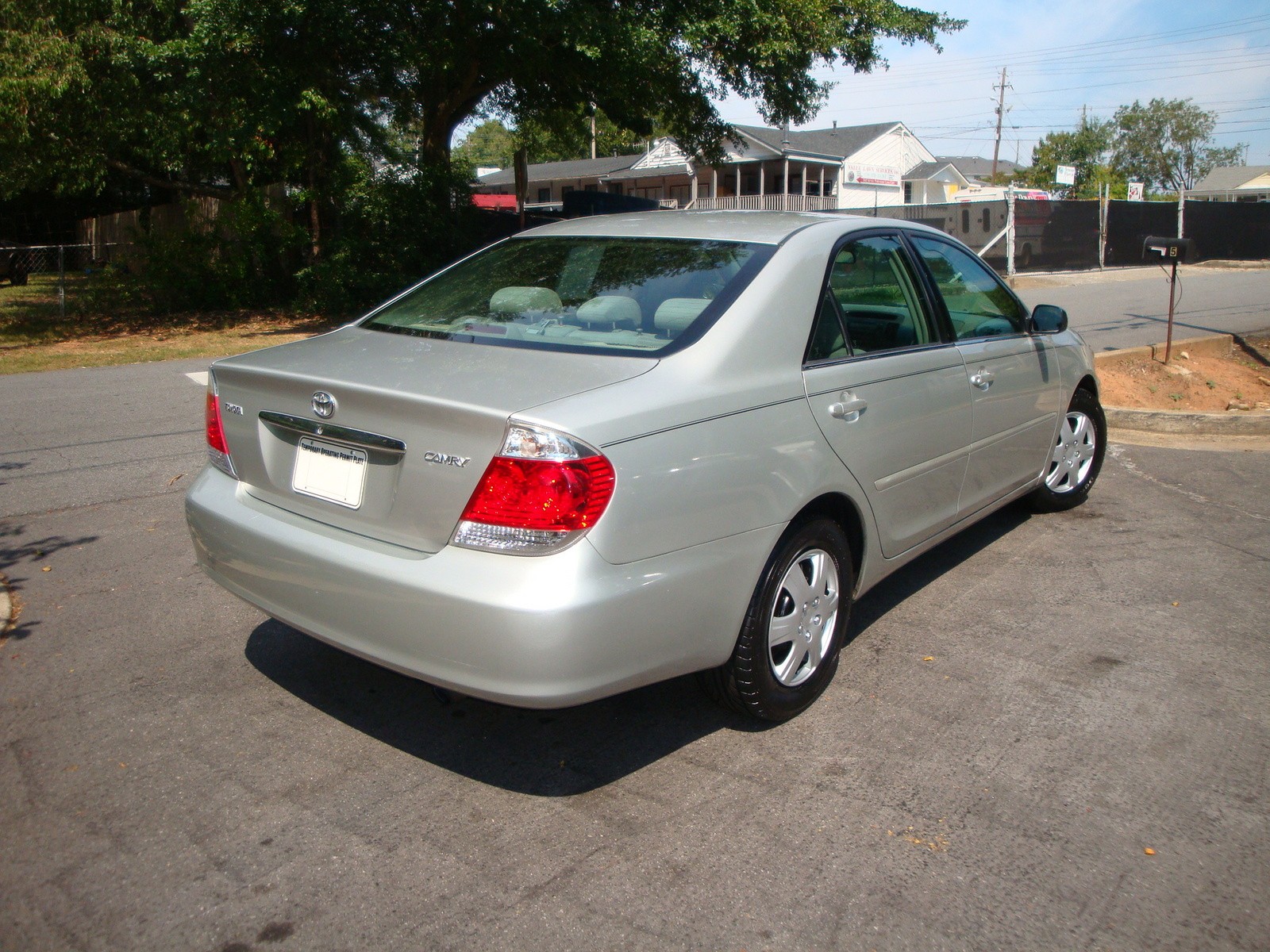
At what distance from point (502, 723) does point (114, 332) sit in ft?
49.7

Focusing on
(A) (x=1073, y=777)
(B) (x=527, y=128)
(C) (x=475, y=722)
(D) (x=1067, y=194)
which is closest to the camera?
(A) (x=1073, y=777)

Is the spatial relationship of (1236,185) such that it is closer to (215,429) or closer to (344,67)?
(344,67)

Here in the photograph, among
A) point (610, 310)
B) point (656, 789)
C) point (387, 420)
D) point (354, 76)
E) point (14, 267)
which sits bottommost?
point (656, 789)

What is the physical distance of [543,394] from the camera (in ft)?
9.36

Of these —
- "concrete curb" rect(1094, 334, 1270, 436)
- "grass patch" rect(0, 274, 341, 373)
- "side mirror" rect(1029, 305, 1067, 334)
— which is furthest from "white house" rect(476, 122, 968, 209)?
"side mirror" rect(1029, 305, 1067, 334)

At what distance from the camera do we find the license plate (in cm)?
304

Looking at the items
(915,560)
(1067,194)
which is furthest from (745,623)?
Answer: (1067,194)

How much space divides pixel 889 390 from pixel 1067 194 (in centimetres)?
6676

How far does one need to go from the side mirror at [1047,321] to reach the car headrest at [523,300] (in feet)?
8.68

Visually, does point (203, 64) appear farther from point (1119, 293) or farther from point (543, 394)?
point (1119, 293)

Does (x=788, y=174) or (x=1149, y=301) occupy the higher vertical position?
(x=788, y=174)

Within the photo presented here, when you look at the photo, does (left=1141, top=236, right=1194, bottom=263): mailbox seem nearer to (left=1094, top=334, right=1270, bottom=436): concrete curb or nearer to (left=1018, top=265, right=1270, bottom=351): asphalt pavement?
(left=1018, top=265, right=1270, bottom=351): asphalt pavement

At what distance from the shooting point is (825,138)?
4962 centimetres

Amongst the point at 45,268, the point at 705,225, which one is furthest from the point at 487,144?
the point at 705,225
